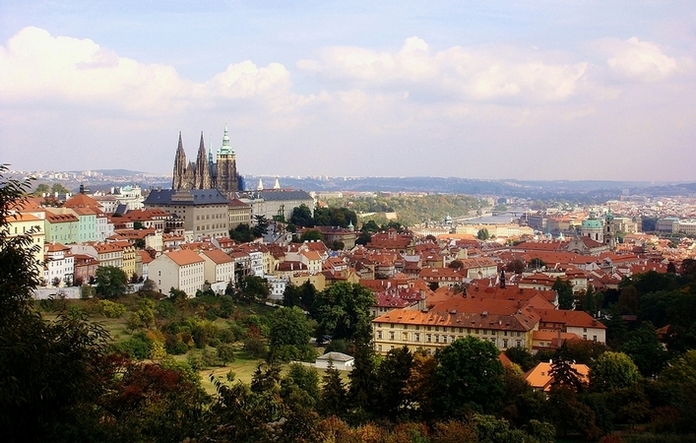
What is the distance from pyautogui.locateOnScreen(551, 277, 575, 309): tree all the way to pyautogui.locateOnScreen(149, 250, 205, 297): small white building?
22.5 metres

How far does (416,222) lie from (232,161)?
87.8m

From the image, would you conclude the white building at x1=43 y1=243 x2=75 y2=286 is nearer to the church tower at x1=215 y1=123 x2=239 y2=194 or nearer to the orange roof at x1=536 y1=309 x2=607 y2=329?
the orange roof at x1=536 y1=309 x2=607 y2=329

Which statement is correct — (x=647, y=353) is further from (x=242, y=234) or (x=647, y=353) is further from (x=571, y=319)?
(x=242, y=234)

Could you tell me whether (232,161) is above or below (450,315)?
above

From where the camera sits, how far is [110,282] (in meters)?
51.6

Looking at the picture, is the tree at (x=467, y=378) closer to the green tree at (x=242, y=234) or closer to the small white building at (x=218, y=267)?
the small white building at (x=218, y=267)

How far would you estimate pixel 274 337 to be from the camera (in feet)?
153

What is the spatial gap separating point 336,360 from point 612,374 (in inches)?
581

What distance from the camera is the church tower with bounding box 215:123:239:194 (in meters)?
106

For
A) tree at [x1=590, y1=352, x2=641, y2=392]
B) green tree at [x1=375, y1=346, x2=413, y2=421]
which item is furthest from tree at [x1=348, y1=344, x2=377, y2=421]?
tree at [x1=590, y1=352, x2=641, y2=392]

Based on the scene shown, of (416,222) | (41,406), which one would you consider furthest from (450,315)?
(416,222)

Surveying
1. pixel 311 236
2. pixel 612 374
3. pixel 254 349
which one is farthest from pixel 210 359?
pixel 311 236

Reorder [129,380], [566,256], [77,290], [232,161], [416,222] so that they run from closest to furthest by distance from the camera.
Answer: [129,380], [77,290], [566,256], [232,161], [416,222]

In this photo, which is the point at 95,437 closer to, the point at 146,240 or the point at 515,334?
the point at 515,334
